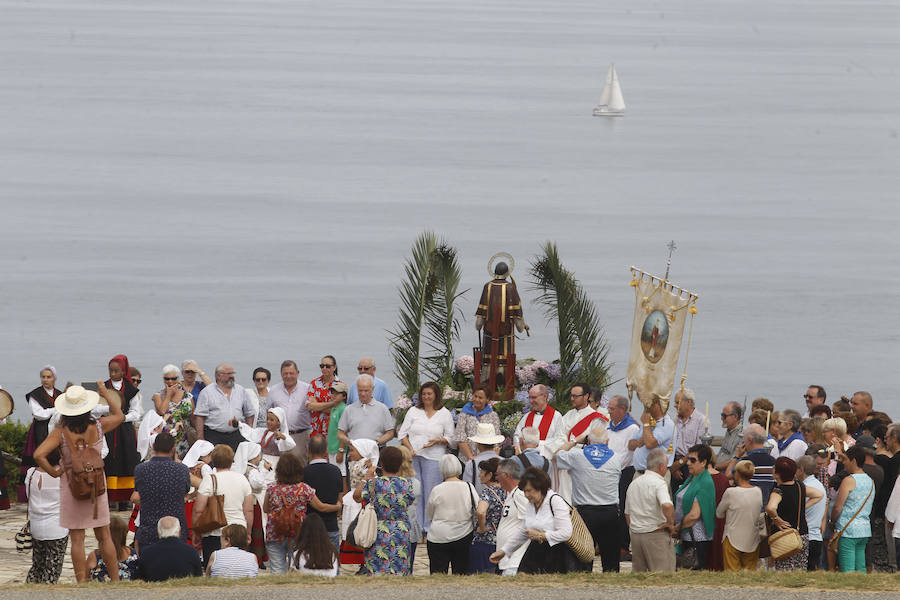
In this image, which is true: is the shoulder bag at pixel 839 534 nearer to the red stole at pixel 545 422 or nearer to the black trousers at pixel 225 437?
the red stole at pixel 545 422

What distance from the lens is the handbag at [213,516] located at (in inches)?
424

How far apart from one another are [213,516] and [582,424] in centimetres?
353

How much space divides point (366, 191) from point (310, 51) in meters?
106

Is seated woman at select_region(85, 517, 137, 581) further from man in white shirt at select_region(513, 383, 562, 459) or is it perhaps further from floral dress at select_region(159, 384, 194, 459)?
man in white shirt at select_region(513, 383, 562, 459)

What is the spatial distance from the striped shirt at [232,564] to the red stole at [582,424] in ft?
12.0

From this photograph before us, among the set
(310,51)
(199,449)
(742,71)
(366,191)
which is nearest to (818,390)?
(199,449)

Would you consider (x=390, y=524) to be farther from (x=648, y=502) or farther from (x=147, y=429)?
(x=147, y=429)

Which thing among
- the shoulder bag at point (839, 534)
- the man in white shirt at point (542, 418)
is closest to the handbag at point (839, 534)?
the shoulder bag at point (839, 534)

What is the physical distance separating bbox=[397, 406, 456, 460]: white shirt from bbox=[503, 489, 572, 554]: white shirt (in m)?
2.93

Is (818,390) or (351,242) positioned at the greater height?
(351,242)

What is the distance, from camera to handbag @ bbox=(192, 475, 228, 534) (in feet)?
35.3

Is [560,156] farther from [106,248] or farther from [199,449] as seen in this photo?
[199,449]

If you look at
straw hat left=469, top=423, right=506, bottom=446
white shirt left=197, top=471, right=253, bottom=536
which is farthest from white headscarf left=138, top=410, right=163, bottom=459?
straw hat left=469, top=423, right=506, bottom=446

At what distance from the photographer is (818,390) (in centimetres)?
1361
